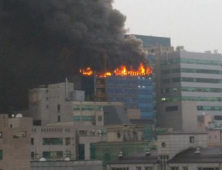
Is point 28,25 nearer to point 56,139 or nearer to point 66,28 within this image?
point 66,28

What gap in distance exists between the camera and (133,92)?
593 feet

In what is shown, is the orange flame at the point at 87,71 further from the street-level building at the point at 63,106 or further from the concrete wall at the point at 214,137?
the concrete wall at the point at 214,137

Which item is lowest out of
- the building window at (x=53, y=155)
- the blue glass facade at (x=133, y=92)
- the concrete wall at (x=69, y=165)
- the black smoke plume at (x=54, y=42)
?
the concrete wall at (x=69, y=165)

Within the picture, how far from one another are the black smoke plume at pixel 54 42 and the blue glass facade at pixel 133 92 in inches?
147

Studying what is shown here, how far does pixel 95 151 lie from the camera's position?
12412 cm

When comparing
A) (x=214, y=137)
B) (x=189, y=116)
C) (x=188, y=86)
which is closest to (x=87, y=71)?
(x=189, y=116)

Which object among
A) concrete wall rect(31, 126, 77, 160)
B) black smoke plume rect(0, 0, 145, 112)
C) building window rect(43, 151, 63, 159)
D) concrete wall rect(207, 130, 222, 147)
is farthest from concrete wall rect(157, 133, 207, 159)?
black smoke plume rect(0, 0, 145, 112)

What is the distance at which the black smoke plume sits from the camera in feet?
591

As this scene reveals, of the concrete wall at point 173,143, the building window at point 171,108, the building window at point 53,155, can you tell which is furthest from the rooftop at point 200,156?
the building window at point 171,108

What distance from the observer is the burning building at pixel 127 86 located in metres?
177

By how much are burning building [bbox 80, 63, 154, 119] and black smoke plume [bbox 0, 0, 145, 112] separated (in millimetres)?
1914

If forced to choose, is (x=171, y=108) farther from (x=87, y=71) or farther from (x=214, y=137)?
(x=214, y=137)

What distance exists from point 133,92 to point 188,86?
1558 cm

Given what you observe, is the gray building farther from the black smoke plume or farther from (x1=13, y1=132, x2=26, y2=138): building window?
(x1=13, y1=132, x2=26, y2=138): building window
